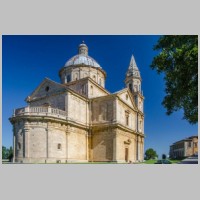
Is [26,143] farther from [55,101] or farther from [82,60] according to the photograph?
[82,60]

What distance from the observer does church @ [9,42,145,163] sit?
64.1ft

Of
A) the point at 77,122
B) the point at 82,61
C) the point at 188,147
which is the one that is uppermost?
the point at 82,61

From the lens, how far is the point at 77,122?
913 inches

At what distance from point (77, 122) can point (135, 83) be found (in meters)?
15.7

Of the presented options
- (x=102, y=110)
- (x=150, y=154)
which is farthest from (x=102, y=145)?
(x=150, y=154)

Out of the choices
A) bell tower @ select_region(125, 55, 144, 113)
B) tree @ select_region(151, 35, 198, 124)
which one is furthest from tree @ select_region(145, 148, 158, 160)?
tree @ select_region(151, 35, 198, 124)

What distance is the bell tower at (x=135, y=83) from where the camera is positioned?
3531cm

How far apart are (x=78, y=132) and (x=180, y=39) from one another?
14.3m

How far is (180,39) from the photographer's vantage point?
12.5 meters

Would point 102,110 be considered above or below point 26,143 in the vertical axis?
above

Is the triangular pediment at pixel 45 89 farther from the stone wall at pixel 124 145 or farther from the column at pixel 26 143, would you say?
the stone wall at pixel 124 145

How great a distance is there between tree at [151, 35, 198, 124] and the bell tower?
813 inches

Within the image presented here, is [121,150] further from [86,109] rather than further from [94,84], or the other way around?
[94,84]

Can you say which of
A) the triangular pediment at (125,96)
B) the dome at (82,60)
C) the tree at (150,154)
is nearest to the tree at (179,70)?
the triangular pediment at (125,96)
